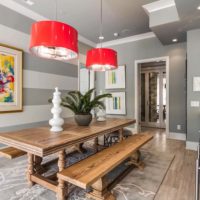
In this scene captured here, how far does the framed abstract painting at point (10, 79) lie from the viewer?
3002 millimetres

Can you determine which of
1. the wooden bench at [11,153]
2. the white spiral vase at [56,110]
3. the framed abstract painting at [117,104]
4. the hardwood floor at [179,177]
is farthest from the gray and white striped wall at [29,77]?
the hardwood floor at [179,177]

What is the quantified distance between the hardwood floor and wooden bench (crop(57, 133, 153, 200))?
62cm

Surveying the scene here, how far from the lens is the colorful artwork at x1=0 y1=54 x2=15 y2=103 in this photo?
9.83 ft

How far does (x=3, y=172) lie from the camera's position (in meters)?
2.38

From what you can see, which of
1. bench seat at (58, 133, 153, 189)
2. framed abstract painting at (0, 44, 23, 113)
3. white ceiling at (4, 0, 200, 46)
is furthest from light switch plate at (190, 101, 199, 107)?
framed abstract painting at (0, 44, 23, 113)

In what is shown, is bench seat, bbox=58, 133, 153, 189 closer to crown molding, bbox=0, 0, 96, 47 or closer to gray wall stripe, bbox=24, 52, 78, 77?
gray wall stripe, bbox=24, 52, 78, 77

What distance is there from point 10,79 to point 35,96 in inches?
25.9

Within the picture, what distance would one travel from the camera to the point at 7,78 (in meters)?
3.08

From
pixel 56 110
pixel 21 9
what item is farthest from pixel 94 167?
pixel 21 9

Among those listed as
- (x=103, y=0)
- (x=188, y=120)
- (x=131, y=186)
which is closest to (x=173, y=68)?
(x=188, y=120)

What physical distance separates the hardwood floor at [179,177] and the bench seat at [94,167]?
2.01ft

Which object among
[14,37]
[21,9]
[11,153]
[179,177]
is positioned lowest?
[179,177]

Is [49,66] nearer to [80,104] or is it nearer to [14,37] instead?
[14,37]

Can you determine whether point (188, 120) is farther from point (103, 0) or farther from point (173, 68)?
point (103, 0)
